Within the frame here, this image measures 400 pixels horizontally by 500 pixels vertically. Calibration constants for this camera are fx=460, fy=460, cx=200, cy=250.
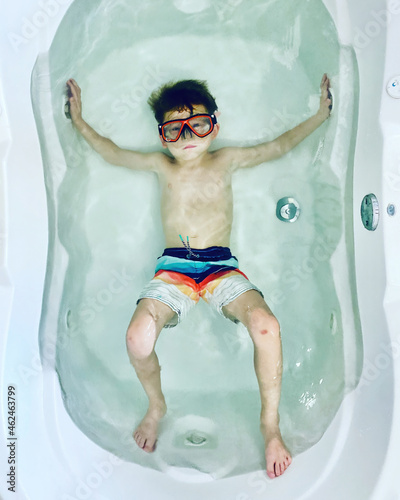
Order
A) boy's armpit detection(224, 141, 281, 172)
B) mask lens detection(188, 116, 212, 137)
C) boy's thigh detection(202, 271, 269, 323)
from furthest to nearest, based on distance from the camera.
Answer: boy's armpit detection(224, 141, 281, 172)
mask lens detection(188, 116, 212, 137)
boy's thigh detection(202, 271, 269, 323)

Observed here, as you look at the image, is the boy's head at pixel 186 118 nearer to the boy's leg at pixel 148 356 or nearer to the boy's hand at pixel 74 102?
the boy's hand at pixel 74 102

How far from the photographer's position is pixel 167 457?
1.34 meters

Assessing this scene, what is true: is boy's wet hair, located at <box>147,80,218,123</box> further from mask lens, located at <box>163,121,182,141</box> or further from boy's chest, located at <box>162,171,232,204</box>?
boy's chest, located at <box>162,171,232,204</box>

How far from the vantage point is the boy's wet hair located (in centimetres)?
142

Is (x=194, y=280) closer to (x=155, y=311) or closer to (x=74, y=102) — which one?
(x=155, y=311)

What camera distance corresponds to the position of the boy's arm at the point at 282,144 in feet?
4.84

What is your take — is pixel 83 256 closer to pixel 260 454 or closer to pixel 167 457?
pixel 167 457

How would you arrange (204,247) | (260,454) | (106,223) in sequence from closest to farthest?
(260,454)
(204,247)
(106,223)

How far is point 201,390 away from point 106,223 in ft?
2.09

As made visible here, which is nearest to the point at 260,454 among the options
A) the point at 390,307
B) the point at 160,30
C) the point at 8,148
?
the point at 390,307

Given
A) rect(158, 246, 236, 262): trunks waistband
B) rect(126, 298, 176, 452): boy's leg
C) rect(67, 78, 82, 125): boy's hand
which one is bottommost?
rect(126, 298, 176, 452): boy's leg

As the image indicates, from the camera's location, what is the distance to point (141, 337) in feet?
4.06

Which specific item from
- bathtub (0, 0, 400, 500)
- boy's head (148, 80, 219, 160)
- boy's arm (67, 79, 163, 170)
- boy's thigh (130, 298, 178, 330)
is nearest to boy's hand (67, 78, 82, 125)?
boy's arm (67, 79, 163, 170)

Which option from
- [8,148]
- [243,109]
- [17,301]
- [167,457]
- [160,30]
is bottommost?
[167,457]
